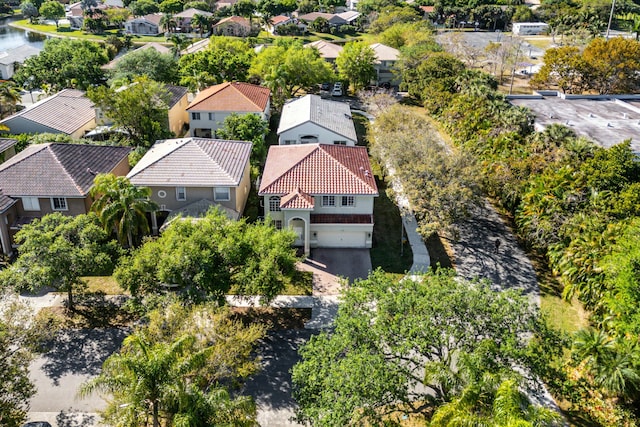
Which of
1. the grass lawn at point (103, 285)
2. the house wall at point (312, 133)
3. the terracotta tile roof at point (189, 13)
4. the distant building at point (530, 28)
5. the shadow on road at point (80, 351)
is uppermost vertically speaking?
the terracotta tile roof at point (189, 13)

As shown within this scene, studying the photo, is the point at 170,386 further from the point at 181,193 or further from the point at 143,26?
the point at 143,26

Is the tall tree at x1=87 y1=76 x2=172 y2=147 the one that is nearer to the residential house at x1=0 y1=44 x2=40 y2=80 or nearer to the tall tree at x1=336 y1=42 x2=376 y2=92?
the tall tree at x1=336 y1=42 x2=376 y2=92

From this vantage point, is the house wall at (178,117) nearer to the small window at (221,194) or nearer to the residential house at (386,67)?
the small window at (221,194)

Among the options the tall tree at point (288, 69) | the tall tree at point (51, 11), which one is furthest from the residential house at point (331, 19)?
the tall tree at point (288, 69)

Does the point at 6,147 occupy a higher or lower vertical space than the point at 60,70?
lower

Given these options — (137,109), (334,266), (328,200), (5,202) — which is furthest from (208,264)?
(137,109)

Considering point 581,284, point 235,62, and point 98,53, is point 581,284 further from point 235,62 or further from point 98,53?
point 98,53

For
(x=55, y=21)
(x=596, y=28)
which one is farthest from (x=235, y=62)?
(x=55, y=21)
